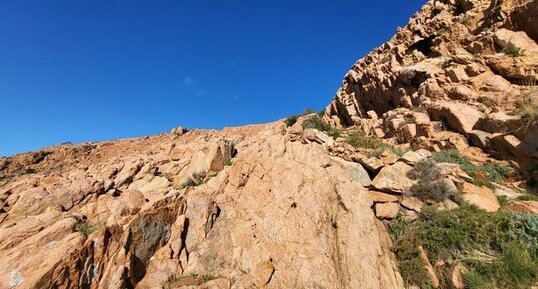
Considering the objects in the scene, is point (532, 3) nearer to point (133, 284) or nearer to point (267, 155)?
point (267, 155)

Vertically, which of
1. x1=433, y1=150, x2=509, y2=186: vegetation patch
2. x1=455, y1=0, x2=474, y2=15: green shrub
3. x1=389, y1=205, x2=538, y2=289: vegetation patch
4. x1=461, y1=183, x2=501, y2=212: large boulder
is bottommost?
x1=389, y1=205, x2=538, y2=289: vegetation patch

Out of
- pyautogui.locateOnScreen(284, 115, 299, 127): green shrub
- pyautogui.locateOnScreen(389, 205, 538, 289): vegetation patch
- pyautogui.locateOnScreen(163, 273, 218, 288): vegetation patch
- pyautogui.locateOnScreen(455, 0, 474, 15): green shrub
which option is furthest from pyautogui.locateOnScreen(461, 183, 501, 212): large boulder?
pyautogui.locateOnScreen(284, 115, 299, 127): green shrub

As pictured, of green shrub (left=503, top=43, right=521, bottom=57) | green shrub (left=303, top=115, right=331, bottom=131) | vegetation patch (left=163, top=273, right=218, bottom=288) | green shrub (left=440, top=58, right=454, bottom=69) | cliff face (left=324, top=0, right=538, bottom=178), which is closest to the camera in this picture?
vegetation patch (left=163, top=273, right=218, bottom=288)

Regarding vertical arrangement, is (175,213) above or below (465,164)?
above

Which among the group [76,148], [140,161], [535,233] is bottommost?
[535,233]

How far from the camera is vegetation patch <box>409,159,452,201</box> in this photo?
9.39m

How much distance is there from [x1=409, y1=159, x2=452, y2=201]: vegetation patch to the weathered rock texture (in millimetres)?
1583

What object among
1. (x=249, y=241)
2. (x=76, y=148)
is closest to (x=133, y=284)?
(x=249, y=241)

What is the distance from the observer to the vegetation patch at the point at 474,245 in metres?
6.89

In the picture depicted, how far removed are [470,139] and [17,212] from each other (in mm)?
17647

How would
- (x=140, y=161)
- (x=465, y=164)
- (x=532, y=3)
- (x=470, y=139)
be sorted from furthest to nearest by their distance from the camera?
(x=140, y=161) < (x=532, y=3) < (x=470, y=139) < (x=465, y=164)

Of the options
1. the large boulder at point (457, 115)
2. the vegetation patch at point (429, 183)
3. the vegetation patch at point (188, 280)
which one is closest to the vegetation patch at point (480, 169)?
the vegetation patch at point (429, 183)

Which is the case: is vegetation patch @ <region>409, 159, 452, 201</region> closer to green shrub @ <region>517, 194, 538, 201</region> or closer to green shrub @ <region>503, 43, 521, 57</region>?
green shrub @ <region>517, 194, 538, 201</region>

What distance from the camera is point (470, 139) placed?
12555mm
